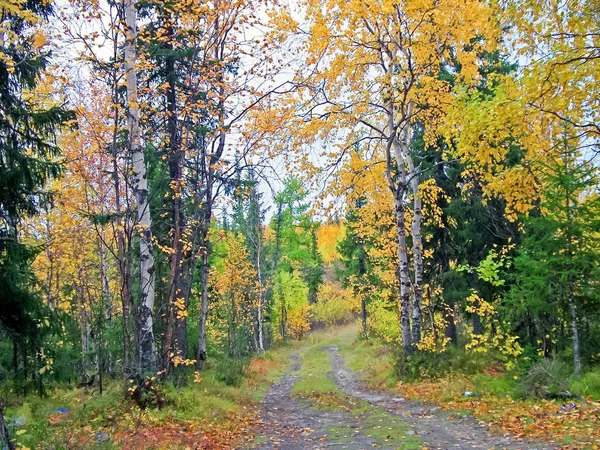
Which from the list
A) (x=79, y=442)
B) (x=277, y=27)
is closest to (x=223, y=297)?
(x=277, y=27)

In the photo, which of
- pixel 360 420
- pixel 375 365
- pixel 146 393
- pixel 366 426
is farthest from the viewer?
pixel 375 365

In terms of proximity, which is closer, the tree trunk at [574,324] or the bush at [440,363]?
the tree trunk at [574,324]

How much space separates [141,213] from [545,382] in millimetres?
8535

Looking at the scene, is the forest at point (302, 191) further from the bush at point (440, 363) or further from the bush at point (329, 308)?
the bush at point (329, 308)

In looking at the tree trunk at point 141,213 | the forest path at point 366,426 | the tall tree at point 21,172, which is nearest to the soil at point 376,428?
the forest path at point 366,426

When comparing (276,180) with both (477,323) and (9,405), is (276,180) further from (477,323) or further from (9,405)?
(477,323)

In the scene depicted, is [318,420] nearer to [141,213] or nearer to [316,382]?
[141,213]

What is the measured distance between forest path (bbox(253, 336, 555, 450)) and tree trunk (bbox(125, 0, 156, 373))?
8.95 ft

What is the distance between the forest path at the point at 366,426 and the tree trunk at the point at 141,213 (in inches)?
107

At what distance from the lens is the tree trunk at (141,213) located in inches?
340

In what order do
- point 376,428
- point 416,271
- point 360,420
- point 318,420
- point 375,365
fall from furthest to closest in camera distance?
point 375,365
point 416,271
point 318,420
point 360,420
point 376,428

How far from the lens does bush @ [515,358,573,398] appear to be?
8.45 m

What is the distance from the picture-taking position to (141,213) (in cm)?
873

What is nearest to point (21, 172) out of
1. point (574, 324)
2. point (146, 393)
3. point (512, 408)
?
point (146, 393)
